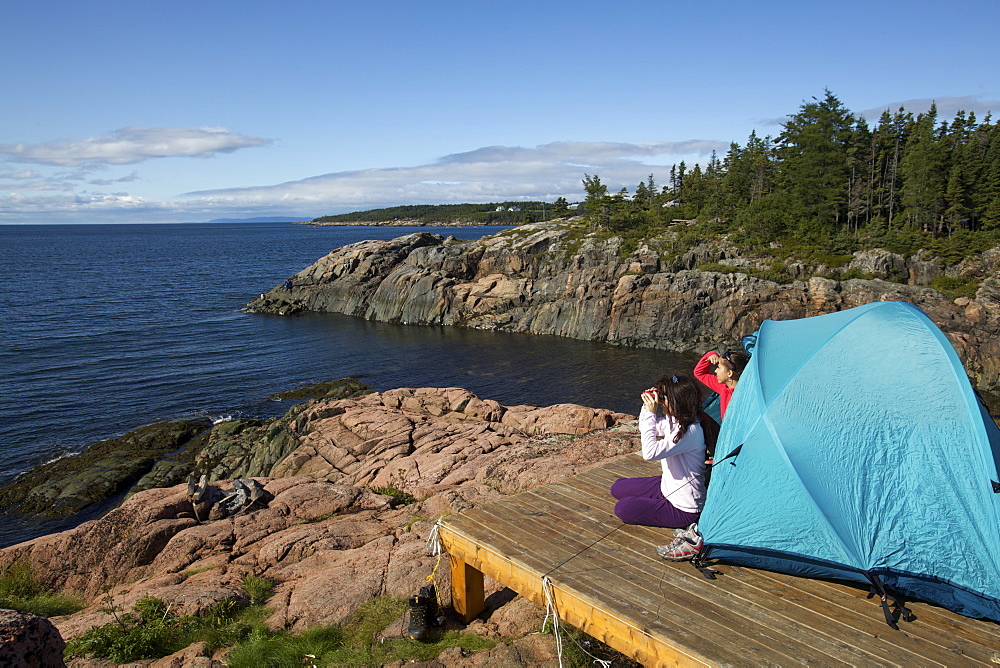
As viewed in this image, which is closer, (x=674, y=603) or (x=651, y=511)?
(x=674, y=603)

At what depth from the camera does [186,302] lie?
5616cm

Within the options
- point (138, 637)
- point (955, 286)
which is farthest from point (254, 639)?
point (955, 286)

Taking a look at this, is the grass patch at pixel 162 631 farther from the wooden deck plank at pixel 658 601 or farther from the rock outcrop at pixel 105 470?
the rock outcrop at pixel 105 470

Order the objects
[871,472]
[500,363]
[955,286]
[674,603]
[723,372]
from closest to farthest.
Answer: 1. [674,603]
2. [871,472]
3. [723,372]
4. [955,286]
5. [500,363]

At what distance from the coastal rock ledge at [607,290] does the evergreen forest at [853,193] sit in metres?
4.36

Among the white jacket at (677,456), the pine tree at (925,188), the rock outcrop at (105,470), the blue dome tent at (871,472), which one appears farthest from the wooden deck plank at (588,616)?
the pine tree at (925,188)

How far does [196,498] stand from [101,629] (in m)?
5.22

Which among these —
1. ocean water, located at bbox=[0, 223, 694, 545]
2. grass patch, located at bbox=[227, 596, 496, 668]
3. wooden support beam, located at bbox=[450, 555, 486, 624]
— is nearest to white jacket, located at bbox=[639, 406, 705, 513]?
wooden support beam, located at bbox=[450, 555, 486, 624]

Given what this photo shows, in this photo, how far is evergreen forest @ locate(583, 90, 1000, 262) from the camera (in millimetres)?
40562

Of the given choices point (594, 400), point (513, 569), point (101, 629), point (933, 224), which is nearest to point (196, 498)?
point (101, 629)

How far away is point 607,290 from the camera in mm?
42375

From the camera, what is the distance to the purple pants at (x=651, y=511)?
20.8ft

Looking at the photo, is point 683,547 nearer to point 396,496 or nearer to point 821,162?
point 396,496

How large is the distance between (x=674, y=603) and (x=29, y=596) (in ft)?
33.8
